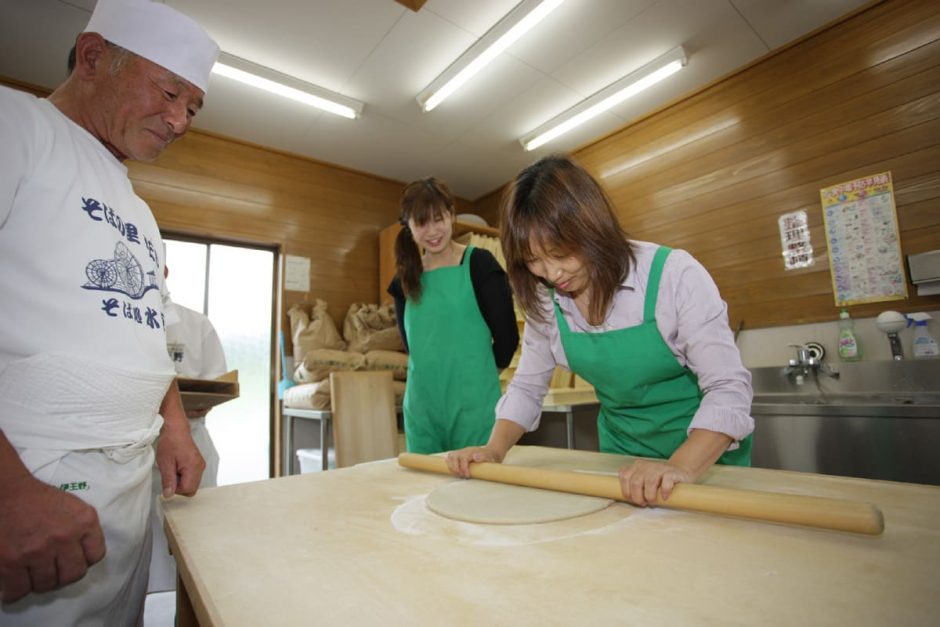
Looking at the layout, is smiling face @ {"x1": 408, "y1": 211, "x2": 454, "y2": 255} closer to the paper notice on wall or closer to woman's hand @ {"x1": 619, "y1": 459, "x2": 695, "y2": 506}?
woman's hand @ {"x1": 619, "y1": 459, "x2": 695, "y2": 506}

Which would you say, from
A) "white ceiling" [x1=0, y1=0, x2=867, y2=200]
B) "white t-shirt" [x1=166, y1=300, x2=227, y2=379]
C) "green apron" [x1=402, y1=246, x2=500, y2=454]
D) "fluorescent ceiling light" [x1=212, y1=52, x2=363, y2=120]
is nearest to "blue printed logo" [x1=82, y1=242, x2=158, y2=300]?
"green apron" [x1=402, y1=246, x2=500, y2=454]

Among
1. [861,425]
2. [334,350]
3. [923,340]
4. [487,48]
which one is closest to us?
[861,425]

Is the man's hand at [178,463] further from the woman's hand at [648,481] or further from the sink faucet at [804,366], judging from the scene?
the sink faucet at [804,366]

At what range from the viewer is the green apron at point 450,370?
161 cm

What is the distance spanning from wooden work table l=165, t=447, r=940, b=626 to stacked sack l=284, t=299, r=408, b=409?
2.05m

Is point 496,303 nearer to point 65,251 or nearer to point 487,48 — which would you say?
point 65,251

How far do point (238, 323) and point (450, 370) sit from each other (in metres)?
2.45

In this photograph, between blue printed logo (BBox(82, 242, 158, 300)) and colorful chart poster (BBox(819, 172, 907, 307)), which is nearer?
blue printed logo (BBox(82, 242, 158, 300))

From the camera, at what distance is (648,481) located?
69cm

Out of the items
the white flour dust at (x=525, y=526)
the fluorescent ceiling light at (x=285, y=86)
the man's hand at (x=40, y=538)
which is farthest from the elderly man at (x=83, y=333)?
the fluorescent ceiling light at (x=285, y=86)

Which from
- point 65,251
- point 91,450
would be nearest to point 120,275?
point 65,251

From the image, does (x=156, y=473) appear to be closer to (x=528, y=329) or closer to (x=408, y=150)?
(x=528, y=329)

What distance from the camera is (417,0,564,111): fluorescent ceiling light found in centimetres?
228

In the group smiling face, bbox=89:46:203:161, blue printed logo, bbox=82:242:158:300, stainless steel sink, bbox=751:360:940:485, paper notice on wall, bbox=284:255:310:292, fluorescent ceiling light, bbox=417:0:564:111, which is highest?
fluorescent ceiling light, bbox=417:0:564:111
